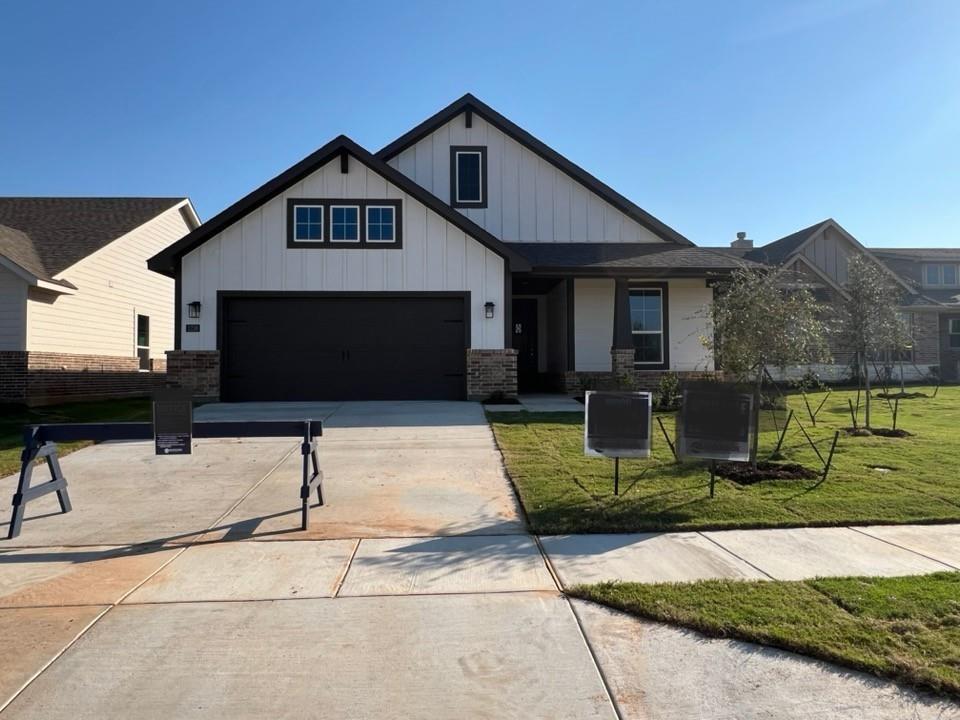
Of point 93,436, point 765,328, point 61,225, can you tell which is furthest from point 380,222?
point 61,225

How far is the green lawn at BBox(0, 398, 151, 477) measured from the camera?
909cm

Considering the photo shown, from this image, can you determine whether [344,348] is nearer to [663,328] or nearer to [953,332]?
[663,328]

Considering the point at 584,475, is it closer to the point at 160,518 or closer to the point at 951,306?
the point at 160,518

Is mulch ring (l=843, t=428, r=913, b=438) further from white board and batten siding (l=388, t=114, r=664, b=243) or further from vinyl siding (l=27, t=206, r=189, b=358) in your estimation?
vinyl siding (l=27, t=206, r=189, b=358)

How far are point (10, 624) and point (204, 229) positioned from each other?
11.8 meters

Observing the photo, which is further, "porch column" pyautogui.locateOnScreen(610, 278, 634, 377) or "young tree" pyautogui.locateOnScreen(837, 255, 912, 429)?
"porch column" pyautogui.locateOnScreen(610, 278, 634, 377)

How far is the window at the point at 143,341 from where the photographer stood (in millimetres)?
20203

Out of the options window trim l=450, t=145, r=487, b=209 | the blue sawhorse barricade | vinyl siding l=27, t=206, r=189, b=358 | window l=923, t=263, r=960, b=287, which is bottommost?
the blue sawhorse barricade

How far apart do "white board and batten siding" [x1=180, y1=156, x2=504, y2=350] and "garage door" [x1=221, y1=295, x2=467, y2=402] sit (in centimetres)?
37

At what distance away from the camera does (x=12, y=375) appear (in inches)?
589

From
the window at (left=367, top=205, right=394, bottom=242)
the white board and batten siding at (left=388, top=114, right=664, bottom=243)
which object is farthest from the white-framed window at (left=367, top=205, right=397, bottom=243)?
the white board and batten siding at (left=388, top=114, right=664, bottom=243)

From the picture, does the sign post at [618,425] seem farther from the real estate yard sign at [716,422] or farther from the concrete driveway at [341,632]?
the concrete driveway at [341,632]

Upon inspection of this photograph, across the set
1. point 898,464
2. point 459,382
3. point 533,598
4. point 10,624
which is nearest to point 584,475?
point 533,598

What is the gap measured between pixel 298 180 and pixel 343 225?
4.75 ft
